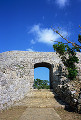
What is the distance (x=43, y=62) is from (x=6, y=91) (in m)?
7.13

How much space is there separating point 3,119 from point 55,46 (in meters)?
7.95

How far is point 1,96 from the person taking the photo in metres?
4.98

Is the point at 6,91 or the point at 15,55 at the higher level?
the point at 15,55

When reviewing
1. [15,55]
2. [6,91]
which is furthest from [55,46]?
[6,91]

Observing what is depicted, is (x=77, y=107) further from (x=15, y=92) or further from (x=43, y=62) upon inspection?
(x=43, y=62)

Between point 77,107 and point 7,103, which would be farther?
point 7,103

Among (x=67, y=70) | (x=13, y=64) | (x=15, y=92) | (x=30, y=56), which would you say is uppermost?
(x=30, y=56)

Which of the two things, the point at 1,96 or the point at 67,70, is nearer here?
the point at 1,96

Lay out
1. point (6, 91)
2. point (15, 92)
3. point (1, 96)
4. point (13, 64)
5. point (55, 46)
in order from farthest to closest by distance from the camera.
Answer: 1. point (13, 64)
2. point (55, 46)
3. point (15, 92)
4. point (6, 91)
5. point (1, 96)

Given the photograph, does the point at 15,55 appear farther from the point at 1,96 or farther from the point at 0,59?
the point at 1,96

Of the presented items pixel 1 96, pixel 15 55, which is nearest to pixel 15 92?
pixel 1 96

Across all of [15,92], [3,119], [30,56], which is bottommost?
[3,119]

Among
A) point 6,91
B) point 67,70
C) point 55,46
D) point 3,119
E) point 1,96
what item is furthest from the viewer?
point 55,46

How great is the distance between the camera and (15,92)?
6457 mm
